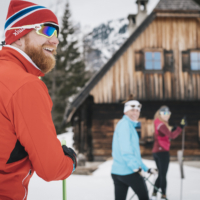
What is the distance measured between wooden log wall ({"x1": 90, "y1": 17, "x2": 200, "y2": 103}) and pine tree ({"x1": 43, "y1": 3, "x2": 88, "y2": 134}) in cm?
1415

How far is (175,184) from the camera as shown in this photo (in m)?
6.67

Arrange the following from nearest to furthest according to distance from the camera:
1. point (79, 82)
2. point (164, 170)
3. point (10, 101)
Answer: point (10, 101)
point (164, 170)
point (79, 82)

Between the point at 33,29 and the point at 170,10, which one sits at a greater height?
the point at 170,10

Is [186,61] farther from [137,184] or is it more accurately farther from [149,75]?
[137,184]

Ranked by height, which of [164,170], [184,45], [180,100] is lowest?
[164,170]

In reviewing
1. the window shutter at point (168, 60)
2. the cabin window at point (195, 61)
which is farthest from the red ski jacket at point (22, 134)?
the cabin window at point (195, 61)

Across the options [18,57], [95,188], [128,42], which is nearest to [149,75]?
[128,42]

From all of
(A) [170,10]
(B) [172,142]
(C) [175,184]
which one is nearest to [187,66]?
(A) [170,10]

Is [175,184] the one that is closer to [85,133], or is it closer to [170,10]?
[85,133]

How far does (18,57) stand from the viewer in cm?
141

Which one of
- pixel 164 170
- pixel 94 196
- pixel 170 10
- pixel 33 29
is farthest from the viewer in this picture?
pixel 170 10

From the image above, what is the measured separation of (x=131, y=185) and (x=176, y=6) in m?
10.6

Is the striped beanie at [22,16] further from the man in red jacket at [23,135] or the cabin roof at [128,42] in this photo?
the cabin roof at [128,42]

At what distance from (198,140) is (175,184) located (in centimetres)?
684
